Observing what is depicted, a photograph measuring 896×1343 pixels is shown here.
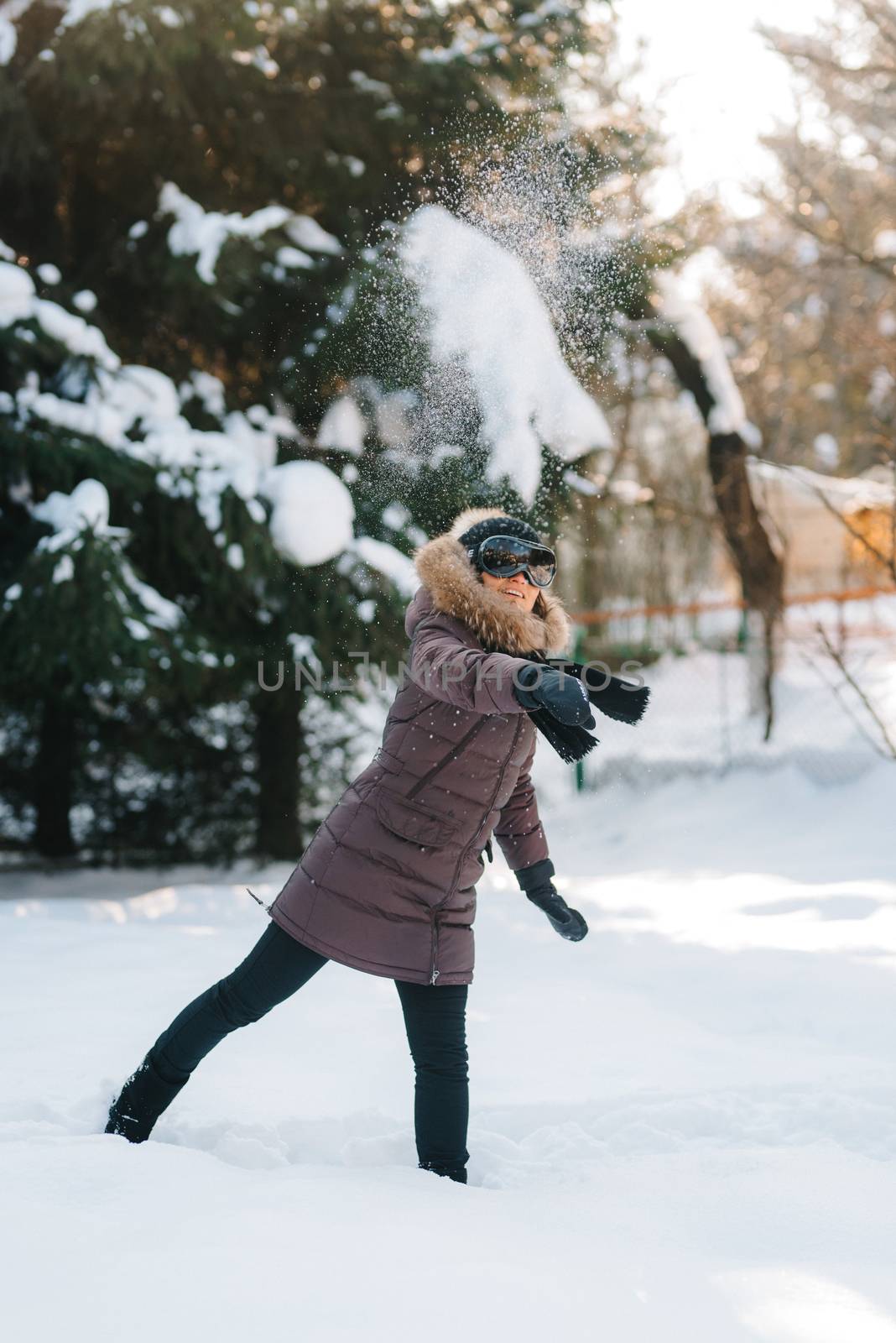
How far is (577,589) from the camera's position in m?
20.6

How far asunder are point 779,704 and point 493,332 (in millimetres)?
5386

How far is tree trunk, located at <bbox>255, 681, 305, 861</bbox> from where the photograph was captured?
747 cm

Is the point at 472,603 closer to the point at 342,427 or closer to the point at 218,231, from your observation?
the point at 342,427

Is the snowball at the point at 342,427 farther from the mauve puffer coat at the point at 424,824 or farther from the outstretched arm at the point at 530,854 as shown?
the mauve puffer coat at the point at 424,824

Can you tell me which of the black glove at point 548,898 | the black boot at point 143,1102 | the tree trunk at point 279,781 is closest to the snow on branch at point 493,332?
the tree trunk at point 279,781

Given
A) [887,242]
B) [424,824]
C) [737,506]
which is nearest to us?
[424,824]

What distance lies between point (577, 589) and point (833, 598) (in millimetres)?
11704

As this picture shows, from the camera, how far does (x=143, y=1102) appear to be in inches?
103

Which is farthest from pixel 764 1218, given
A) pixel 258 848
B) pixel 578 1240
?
pixel 258 848

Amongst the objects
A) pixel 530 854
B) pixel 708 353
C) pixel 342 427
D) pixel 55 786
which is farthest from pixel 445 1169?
pixel 708 353

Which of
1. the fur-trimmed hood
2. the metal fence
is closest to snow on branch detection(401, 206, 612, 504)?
the metal fence

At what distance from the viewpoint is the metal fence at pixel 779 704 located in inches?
326

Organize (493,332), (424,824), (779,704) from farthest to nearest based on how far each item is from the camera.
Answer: (779,704) < (493,332) < (424,824)

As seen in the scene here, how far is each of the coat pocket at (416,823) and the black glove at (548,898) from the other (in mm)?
457
